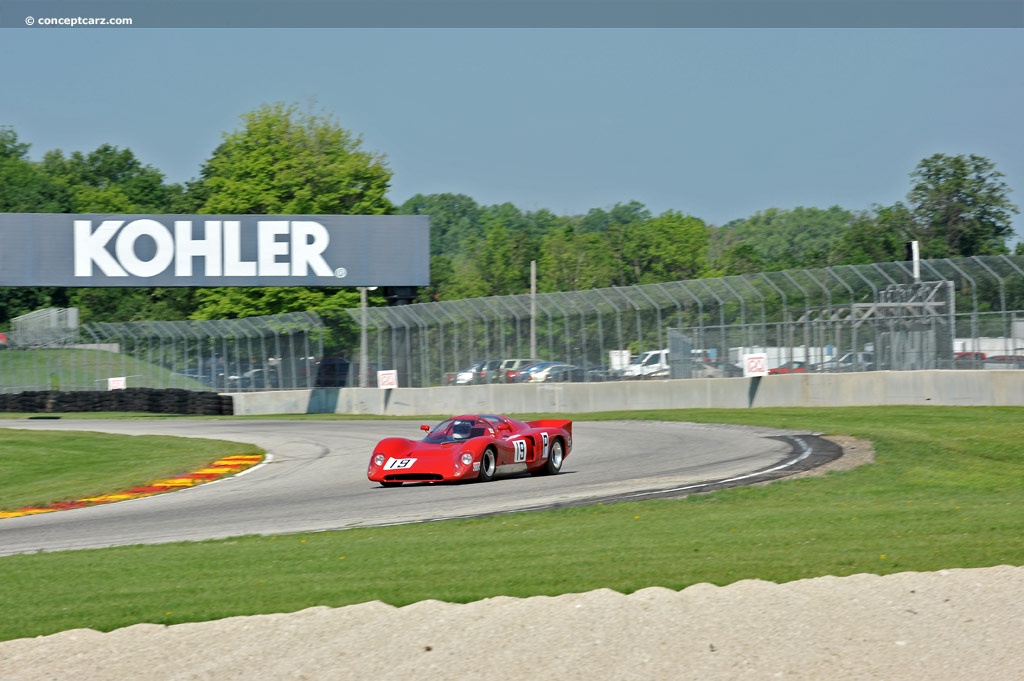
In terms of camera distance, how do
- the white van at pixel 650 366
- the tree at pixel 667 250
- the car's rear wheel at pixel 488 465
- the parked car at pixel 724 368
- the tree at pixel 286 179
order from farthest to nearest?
the tree at pixel 667 250
the tree at pixel 286 179
the white van at pixel 650 366
the parked car at pixel 724 368
the car's rear wheel at pixel 488 465

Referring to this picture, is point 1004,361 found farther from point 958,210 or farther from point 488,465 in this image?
point 958,210

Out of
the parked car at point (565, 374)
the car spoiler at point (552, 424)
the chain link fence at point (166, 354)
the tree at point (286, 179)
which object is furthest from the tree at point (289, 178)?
the car spoiler at point (552, 424)

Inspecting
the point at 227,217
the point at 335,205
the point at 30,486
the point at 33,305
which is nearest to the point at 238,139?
the point at 335,205

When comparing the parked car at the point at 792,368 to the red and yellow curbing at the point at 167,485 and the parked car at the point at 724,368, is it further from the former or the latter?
the red and yellow curbing at the point at 167,485

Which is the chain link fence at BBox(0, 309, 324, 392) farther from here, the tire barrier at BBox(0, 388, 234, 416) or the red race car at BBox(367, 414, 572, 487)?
the red race car at BBox(367, 414, 572, 487)

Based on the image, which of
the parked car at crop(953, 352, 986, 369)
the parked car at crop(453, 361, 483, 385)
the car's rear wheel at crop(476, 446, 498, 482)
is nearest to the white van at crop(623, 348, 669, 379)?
the parked car at crop(453, 361, 483, 385)

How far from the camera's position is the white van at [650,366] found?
3669 centimetres

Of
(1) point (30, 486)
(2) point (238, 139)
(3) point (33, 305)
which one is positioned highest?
(2) point (238, 139)

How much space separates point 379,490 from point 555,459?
10.1 feet

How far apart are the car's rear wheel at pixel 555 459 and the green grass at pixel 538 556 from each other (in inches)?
167

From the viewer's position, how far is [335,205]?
74750 millimetres

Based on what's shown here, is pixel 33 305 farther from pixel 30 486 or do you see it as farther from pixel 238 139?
pixel 30 486

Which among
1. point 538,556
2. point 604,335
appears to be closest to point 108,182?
point 604,335

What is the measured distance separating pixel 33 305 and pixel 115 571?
297 feet
